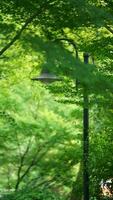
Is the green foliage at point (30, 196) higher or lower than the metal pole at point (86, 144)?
lower

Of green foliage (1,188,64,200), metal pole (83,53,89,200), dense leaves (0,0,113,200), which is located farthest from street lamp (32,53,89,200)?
green foliage (1,188,64,200)

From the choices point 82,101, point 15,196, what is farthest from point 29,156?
point 82,101

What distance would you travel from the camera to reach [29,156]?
58.5 feet

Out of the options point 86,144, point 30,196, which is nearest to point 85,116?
point 86,144

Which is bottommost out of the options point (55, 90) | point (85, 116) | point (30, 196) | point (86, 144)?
point (30, 196)

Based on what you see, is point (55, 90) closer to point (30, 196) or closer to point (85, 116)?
point (85, 116)

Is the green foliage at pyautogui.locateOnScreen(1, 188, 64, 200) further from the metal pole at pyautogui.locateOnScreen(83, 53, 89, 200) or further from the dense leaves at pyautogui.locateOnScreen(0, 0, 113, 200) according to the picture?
the metal pole at pyautogui.locateOnScreen(83, 53, 89, 200)

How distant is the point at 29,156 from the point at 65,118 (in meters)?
2.26

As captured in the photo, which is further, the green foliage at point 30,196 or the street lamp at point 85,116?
the green foliage at point 30,196

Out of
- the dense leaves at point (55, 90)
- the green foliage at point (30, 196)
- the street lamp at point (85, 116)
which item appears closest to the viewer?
the dense leaves at point (55, 90)

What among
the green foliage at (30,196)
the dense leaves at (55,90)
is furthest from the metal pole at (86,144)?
the green foliage at (30,196)

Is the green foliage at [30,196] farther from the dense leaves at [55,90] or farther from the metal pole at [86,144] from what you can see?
the metal pole at [86,144]

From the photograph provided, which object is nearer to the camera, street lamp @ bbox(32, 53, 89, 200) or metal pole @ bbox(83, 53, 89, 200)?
street lamp @ bbox(32, 53, 89, 200)

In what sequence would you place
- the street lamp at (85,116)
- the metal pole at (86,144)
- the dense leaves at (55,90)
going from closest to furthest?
Answer: the dense leaves at (55,90) → the street lamp at (85,116) → the metal pole at (86,144)
